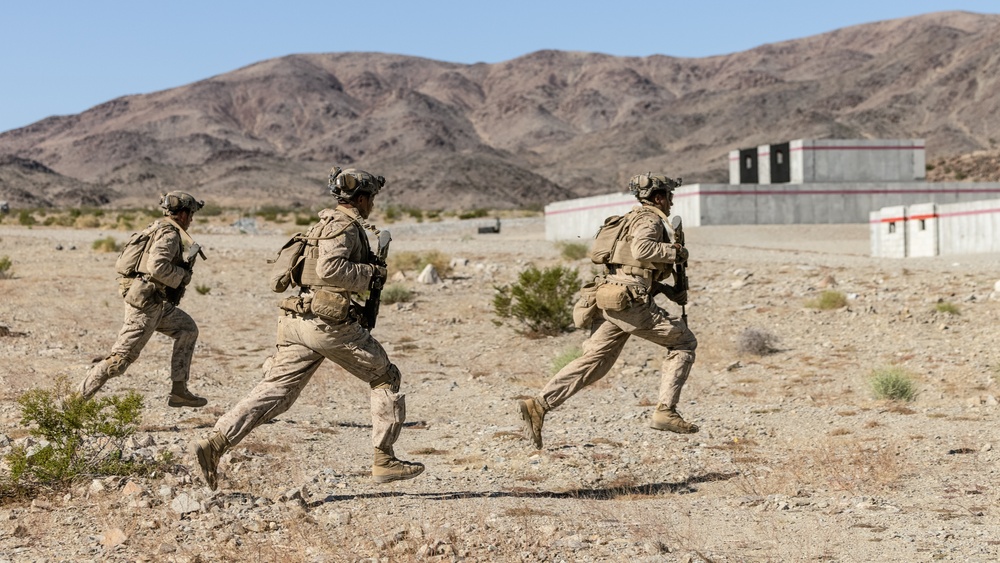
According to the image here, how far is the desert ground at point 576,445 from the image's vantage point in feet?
16.9

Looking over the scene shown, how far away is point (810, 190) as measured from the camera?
3650cm

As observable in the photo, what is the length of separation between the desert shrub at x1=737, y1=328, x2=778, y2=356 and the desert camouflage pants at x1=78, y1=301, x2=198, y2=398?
21.2 feet

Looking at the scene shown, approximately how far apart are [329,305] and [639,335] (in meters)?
2.29

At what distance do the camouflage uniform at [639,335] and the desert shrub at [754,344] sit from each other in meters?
→ 5.51

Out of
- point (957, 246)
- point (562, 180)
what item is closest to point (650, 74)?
point (562, 180)

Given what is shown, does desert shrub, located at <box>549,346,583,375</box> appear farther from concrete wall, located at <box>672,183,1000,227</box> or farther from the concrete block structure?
concrete wall, located at <box>672,183,1000,227</box>

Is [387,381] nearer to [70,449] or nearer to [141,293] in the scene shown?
[70,449]

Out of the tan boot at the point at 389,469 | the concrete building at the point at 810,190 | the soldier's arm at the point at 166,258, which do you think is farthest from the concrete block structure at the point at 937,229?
the tan boot at the point at 389,469

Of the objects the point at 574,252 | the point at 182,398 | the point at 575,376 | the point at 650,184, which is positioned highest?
the point at 650,184

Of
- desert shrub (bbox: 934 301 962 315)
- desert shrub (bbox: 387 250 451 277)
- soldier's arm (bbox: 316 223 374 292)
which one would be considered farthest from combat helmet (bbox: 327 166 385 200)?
desert shrub (bbox: 387 250 451 277)

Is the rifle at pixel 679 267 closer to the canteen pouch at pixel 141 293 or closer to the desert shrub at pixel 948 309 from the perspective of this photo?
the canteen pouch at pixel 141 293

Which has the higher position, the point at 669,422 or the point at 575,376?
the point at 575,376

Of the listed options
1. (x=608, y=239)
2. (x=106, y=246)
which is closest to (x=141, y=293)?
(x=608, y=239)

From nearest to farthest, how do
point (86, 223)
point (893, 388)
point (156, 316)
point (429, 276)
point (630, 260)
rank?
point (630, 260)
point (156, 316)
point (893, 388)
point (429, 276)
point (86, 223)
